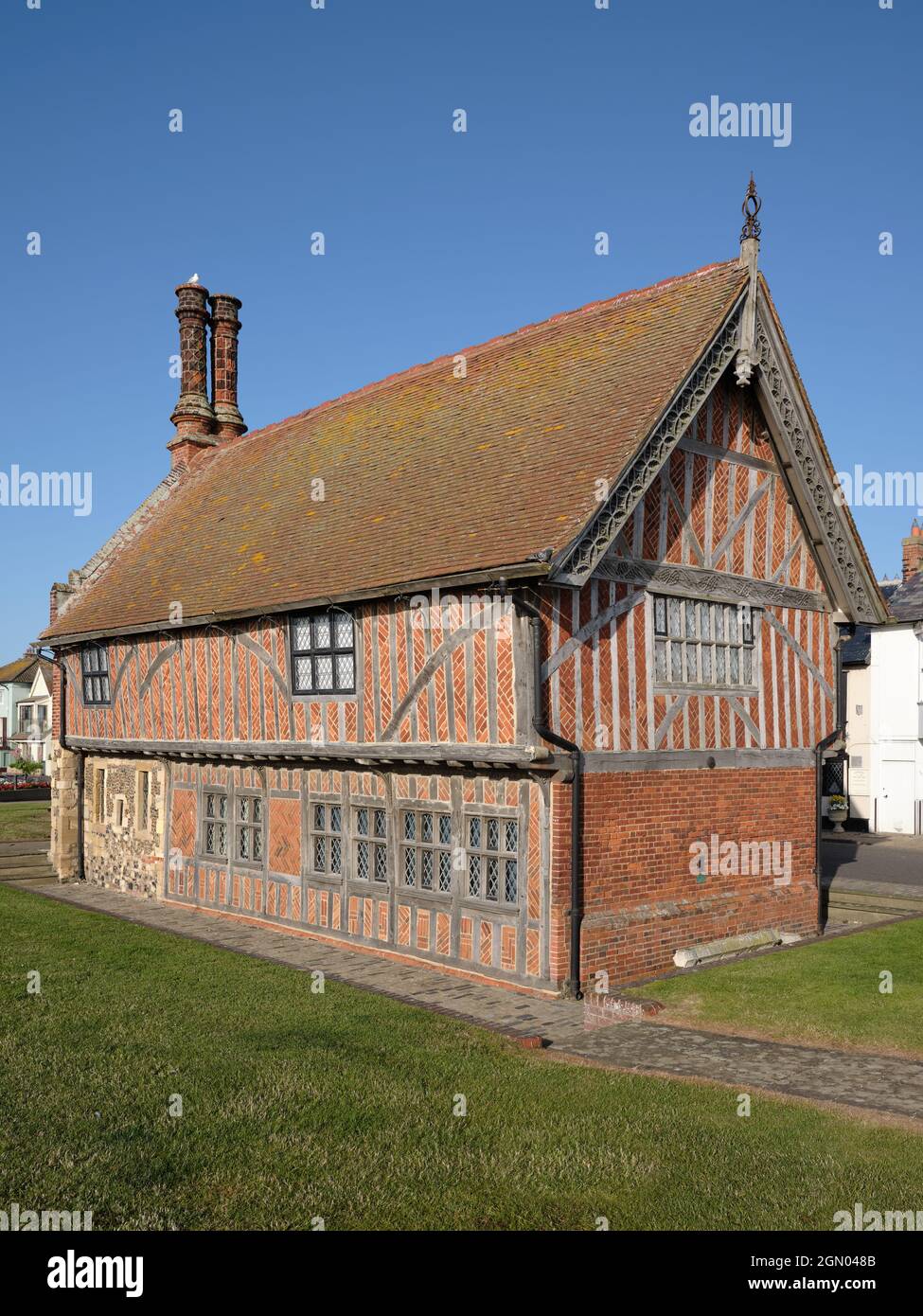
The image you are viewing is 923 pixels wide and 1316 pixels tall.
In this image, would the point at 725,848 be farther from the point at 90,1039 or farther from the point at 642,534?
the point at 90,1039

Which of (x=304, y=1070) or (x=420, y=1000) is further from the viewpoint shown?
(x=420, y=1000)

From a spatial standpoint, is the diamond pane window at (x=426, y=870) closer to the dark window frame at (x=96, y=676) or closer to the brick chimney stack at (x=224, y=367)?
the dark window frame at (x=96, y=676)

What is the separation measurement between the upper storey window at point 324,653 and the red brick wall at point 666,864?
4.03m

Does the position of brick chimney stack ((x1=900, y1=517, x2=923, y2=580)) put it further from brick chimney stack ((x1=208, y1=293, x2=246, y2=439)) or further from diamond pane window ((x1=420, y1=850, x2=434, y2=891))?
diamond pane window ((x1=420, y1=850, x2=434, y2=891))

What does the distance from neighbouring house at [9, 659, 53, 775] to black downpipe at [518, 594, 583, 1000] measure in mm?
61578

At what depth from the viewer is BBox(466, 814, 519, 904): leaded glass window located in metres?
12.7

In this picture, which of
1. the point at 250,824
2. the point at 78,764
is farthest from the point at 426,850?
the point at 78,764

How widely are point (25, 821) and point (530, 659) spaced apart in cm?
2592

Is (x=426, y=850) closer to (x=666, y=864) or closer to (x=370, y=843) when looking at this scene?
(x=370, y=843)

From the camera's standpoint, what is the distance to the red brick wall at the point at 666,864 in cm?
1254

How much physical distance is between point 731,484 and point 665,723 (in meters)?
3.77

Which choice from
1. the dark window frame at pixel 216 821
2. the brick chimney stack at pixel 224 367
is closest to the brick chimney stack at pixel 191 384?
the brick chimney stack at pixel 224 367
